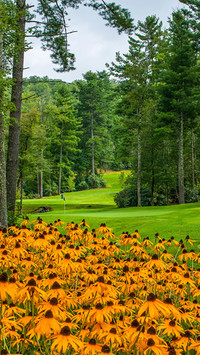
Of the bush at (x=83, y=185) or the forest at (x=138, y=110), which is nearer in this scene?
the forest at (x=138, y=110)

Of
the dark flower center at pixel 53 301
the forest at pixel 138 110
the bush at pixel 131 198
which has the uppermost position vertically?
the forest at pixel 138 110

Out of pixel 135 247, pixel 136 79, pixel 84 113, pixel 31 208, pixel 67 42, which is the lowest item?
pixel 31 208

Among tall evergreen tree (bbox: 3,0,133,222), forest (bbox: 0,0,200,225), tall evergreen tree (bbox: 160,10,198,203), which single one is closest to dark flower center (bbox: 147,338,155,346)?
forest (bbox: 0,0,200,225)

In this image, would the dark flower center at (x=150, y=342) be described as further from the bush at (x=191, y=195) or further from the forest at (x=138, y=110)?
the bush at (x=191, y=195)

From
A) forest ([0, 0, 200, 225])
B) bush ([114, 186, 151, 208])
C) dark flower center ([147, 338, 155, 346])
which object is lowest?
bush ([114, 186, 151, 208])

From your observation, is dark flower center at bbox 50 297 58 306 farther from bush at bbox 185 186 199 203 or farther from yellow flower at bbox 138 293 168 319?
bush at bbox 185 186 199 203

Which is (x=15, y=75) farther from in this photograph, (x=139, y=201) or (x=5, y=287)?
(x=139, y=201)

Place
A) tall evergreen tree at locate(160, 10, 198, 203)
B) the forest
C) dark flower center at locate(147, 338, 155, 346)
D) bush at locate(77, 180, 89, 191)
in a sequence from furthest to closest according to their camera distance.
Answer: bush at locate(77, 180, 89, 191) → tall evergreen tree at locate(160, 10, 198, 203) → the forest → dark flower center at locate(147, 338, 155, 346)

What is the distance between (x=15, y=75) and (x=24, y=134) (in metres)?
10.1

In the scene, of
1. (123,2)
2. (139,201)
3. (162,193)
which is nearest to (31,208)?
(139,201)

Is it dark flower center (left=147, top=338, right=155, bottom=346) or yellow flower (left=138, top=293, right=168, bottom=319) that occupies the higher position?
yellow flower (left=138, top=293, right=168, bottom=319)

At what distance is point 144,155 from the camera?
2038 centimetres

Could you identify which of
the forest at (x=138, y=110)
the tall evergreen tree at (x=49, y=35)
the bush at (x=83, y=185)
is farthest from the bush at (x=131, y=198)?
the bush at (x=83, y=185)

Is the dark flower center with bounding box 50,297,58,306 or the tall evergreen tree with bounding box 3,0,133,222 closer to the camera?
the dark flower center with bounding box 50,297,58,306
